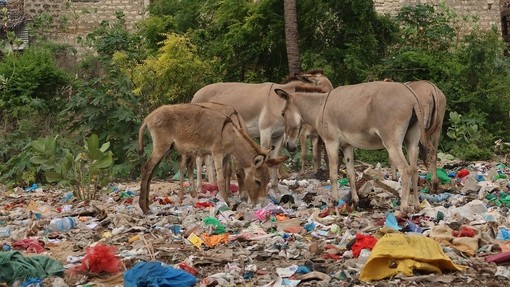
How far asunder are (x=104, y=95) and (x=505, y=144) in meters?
8.35

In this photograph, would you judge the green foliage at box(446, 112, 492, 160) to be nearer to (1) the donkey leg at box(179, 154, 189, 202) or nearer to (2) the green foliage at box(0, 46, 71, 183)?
(1) the donkey leg at box(179, 154, 189, 202)

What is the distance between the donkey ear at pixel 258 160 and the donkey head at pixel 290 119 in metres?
0.81

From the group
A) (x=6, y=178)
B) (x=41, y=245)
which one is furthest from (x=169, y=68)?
(x=41, y=245)

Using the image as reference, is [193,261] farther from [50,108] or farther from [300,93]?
[50,108]

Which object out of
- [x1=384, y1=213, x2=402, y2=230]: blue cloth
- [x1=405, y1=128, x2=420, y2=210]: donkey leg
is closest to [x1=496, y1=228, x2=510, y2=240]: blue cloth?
[x1=384, y1=213, x2=402, y2=230]: blue cloth

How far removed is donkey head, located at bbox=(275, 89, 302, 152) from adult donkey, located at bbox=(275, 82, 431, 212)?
0.33m

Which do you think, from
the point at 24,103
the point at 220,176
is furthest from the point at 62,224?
the point at 24,103

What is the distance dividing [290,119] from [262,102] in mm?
1513

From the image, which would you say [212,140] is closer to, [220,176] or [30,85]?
[220,176]

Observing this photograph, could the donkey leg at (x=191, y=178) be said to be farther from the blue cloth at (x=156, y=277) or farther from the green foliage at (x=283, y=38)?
the green foliage at (x=283, y=38)

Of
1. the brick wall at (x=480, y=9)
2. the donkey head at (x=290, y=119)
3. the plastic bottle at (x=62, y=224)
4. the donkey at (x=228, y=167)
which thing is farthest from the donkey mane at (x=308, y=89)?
the brick wall at (x=480, y=9)

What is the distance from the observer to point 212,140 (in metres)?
11.1

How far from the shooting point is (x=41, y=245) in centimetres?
887

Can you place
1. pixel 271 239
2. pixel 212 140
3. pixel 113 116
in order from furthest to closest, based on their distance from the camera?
pixel 113 116
pixel 212 140
pixel 271 239
